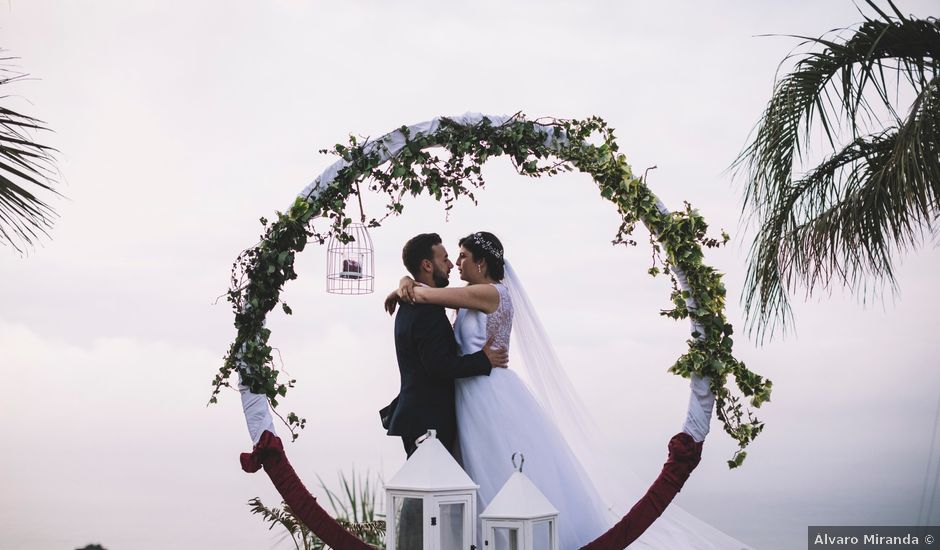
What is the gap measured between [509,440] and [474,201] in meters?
1.55

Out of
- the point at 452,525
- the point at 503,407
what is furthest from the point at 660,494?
the point at 452,525

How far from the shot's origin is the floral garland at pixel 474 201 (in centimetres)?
592

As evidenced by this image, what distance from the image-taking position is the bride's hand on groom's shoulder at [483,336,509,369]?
19.4 feet

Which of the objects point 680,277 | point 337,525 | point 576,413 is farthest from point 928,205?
point 337,525

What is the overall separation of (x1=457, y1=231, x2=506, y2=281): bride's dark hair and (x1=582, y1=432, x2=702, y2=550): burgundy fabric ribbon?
154 centimetres

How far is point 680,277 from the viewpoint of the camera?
6160 mm

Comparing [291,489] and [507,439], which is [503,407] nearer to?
[507,439]

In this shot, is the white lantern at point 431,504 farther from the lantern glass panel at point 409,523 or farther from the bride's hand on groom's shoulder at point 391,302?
the bride's hand on groom's shoulder at point 391,302

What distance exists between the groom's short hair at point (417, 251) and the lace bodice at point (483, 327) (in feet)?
1.35

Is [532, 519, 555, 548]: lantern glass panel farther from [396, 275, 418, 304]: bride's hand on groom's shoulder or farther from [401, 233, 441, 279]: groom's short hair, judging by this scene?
[401, 233, 441, 279]: groom's short hair

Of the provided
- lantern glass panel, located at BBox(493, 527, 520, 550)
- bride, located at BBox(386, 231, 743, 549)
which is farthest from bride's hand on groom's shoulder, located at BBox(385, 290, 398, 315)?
lantern glass panel, located at BBox(493, 527, 520, 550)

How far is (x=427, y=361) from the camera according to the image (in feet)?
18.6

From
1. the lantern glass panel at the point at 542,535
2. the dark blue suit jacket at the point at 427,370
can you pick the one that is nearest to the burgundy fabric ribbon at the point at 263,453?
the dark blue suit jacket at the point at 427,370

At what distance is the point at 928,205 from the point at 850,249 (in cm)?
61
